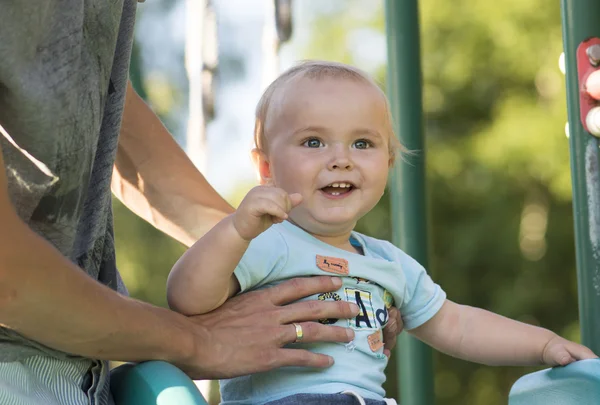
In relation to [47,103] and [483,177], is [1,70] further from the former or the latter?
[483,177]

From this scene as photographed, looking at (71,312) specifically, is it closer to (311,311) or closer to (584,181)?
(311,311)

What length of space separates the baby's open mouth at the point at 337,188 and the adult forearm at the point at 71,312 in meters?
0.27

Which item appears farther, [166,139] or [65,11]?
[166,139]

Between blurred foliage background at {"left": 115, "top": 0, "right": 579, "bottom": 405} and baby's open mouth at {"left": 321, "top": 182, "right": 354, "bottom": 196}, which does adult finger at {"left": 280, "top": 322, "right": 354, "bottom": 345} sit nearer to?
baby's open mouth at {"left": 321, "top": 182, "right": 354, "bottom": 196}

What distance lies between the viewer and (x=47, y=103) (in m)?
1.02

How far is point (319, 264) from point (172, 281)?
198 millimetres

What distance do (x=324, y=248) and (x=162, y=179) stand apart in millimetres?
395

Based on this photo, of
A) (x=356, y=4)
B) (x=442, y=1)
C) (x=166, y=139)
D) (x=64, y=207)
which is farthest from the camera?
(x=356, y=4)

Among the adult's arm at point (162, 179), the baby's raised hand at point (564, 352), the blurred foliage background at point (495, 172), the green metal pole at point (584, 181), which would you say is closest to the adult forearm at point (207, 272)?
the adult's arm at point (162, 179)

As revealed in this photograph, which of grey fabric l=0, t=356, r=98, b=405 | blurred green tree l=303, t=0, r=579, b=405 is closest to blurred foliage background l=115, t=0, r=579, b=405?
blurred green tree l=303, t=0, r=579, b=405

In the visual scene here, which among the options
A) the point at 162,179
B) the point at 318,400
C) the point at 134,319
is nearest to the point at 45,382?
the point at 134,319

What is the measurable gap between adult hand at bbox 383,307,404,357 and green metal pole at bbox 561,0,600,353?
0.33 meters

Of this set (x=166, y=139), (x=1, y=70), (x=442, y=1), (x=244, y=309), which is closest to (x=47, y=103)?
(x=1, y=70)

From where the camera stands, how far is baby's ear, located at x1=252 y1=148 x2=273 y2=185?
1313 millimetres
